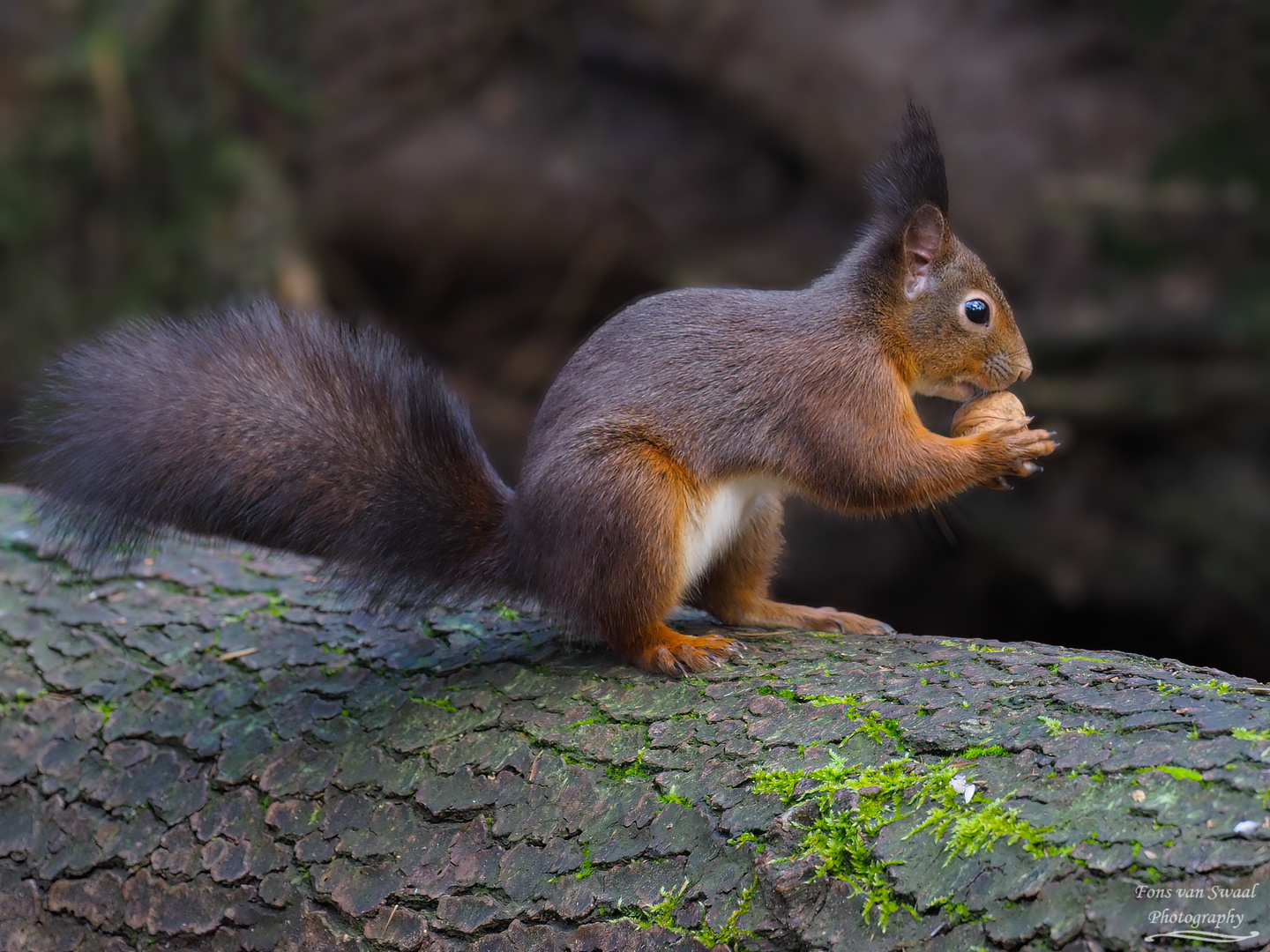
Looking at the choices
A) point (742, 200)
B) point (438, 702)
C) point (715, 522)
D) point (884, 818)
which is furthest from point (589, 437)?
point (742, 200)

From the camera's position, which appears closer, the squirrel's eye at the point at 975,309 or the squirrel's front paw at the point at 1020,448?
the squirrel's front paw at the point at 1020,448

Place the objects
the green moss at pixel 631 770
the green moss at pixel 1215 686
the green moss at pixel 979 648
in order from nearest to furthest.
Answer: the green moss at pixel 1215 686, the green moss at pixel 631 770, the green moss at pixel 979 648

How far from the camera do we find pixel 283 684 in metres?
2.37

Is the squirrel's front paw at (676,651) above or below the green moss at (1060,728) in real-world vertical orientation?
below

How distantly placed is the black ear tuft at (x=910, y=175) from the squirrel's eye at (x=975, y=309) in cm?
21

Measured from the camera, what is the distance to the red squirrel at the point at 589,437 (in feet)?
6.97

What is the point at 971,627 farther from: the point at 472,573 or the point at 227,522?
the point at 227,522

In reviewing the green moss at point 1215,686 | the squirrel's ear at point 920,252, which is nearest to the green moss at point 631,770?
the green moss at point 1215,686

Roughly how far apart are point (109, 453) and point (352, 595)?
20.9 inches

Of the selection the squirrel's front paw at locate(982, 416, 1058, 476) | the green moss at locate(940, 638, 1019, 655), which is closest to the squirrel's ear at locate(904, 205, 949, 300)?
the squirrel's front paw at locate(982, 416, 1058, 476)

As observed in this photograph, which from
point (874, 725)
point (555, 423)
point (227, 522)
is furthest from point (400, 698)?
point (874, 725)

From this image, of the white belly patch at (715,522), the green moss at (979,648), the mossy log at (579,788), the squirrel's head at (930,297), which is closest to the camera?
the mossy log at (579,788)
